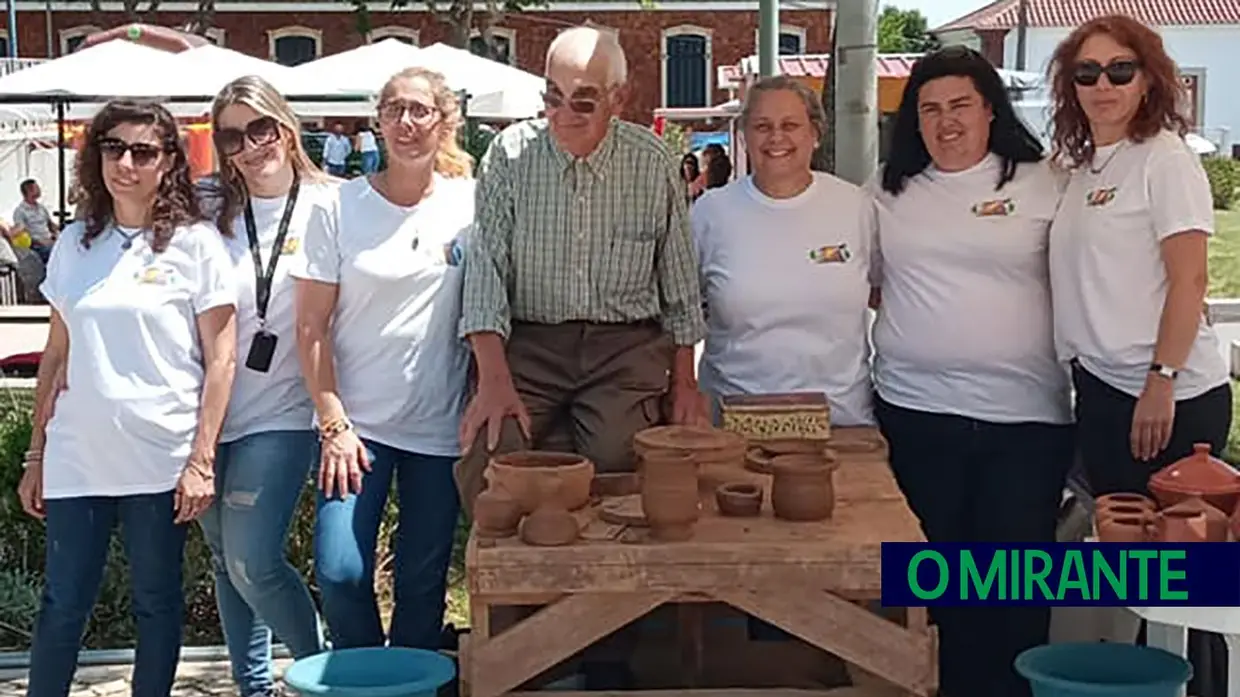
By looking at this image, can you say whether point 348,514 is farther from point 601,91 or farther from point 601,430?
point 601,91

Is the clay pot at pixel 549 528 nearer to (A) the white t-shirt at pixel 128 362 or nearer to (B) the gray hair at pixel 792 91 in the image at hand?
(A) the white t-shirt at pixel 128 362

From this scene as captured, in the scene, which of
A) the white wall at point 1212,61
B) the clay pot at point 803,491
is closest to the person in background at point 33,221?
the clay pot at point 803,491

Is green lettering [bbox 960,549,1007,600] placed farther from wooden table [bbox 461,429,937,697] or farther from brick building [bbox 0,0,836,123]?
brick building [bbox 0,0,836,123]

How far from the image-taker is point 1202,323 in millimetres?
3408

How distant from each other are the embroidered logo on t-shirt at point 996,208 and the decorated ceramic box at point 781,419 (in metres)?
0.54

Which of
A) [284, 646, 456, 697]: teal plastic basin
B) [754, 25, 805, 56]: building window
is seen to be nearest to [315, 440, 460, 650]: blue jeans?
[284, 646, 456, 697]: teal plastic basin

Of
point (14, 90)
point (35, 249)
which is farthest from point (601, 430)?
point (35, 249)

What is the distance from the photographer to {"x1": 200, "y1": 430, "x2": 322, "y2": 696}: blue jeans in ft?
11.8

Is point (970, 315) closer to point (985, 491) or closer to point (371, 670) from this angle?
point (985, 491)

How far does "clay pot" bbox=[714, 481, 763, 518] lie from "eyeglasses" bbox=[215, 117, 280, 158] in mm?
1306

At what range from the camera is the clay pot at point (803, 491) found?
3006mm

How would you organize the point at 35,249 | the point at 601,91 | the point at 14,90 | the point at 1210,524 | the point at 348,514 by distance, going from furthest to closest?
the point at 35,249, the point at 14,90, the point at 348,514, the point at 601,91, the point at 1210,524

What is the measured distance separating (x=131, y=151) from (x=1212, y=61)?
3911 cm

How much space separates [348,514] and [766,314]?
1.00 m
